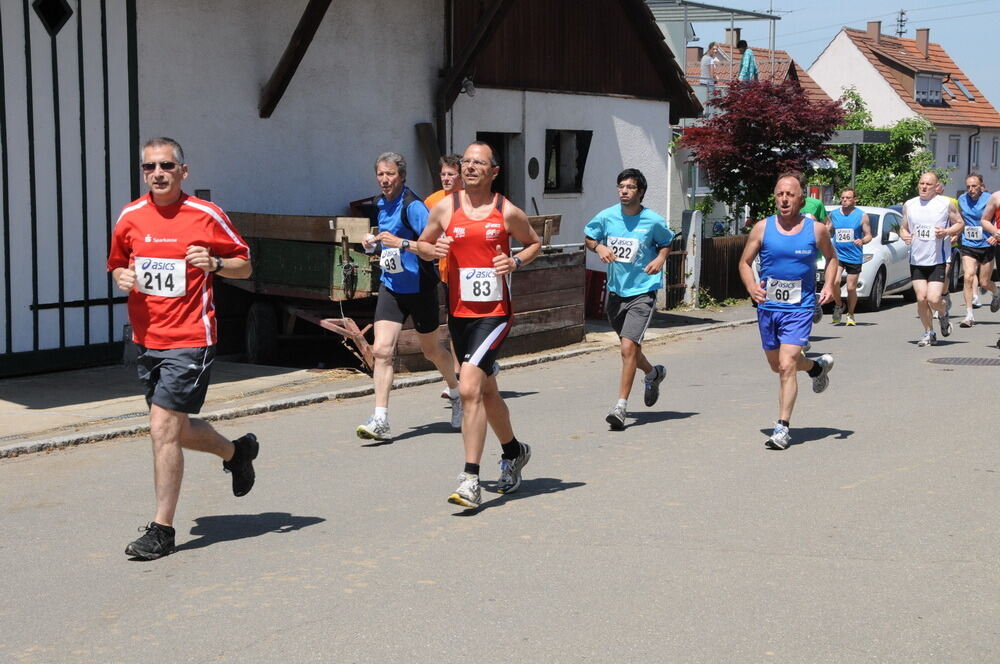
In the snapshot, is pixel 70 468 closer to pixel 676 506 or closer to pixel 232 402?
pixel 232 402

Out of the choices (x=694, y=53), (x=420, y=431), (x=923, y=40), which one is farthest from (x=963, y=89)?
(x=420, y=431)

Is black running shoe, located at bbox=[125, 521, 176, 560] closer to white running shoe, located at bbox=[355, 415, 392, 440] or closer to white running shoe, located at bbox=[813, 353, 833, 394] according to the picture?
white running shoe, located at bbox=[355, 415, 392, 440]

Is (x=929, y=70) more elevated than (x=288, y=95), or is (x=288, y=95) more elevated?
(x=929, y=70)

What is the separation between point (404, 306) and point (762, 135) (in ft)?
50.8

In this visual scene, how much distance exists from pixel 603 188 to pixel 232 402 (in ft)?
34.2

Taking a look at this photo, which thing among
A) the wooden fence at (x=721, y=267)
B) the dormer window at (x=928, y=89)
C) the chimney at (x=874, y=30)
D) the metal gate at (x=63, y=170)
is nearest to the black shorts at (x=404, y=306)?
the metal gate at (x=63, y=170)

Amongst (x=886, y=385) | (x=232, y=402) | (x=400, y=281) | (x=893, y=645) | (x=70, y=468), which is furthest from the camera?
(x=886, y=385)

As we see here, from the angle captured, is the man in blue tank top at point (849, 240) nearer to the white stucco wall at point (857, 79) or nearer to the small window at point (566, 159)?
the small window at point (566, 159)

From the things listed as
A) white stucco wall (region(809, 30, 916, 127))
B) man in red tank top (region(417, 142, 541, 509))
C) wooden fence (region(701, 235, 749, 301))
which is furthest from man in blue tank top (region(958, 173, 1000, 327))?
white stucco wall (region(809, 30, 916, 127))

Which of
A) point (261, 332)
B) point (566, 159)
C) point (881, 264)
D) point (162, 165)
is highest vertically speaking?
point (566, 159)

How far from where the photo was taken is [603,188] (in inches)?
793

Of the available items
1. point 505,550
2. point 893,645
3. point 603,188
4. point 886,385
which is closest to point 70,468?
point 505,550

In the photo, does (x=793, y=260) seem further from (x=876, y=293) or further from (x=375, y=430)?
(x=876, y=293)

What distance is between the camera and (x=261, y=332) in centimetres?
1318
